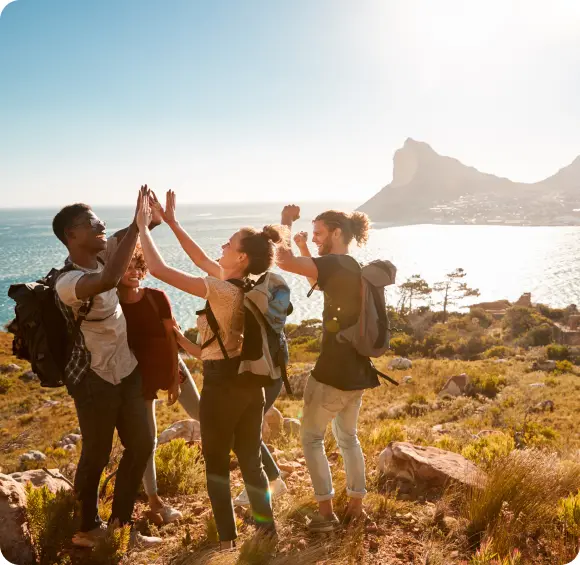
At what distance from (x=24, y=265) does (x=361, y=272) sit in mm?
72037

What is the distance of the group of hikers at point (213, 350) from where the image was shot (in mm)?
2068

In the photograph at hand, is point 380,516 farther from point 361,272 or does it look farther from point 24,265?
point 24,265

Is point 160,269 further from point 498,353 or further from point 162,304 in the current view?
point 498,353

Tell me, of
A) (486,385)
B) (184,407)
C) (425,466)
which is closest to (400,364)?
(486,385)

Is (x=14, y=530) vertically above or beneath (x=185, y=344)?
beneath

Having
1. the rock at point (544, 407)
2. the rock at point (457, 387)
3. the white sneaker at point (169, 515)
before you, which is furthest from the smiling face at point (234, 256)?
the rock at point (457, 387)

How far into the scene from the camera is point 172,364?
8.86 feet

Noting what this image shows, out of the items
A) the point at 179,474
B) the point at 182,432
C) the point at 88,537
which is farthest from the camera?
Answer: the point at 182,432

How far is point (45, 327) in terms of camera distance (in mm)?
2125

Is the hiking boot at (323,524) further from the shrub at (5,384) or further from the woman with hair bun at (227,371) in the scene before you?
the shrub at (5,384)

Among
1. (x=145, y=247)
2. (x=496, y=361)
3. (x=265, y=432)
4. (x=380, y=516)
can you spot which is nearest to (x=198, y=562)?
(x=380, y=516)

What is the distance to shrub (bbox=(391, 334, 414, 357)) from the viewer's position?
29.3m

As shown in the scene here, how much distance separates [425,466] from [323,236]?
7.08ft

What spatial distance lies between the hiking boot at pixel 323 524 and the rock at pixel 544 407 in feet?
33.5
